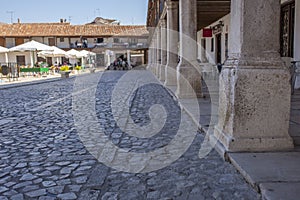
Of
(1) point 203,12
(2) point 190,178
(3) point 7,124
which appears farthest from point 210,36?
(2) point 190,178

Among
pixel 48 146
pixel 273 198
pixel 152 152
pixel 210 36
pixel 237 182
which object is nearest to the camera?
pixel 273 198

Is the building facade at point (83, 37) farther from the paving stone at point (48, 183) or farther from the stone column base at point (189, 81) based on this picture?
the paving stone at point (48, 183)

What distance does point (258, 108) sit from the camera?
304 cm

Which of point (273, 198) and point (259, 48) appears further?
point (259, 48)

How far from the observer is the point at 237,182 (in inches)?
102

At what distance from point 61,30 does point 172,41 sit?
40560 mm

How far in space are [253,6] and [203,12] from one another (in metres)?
10.0

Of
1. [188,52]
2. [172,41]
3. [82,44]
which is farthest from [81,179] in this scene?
[82,44]

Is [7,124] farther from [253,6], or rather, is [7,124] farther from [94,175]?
[253,6]

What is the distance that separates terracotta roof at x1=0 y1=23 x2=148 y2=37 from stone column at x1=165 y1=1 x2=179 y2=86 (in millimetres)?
36469

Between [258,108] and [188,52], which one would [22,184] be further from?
[188,52]

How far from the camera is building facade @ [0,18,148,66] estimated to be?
1790 inches

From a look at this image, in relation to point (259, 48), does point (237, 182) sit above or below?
below

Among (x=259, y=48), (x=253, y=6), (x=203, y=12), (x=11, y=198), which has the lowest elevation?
(x=11, y=198)
